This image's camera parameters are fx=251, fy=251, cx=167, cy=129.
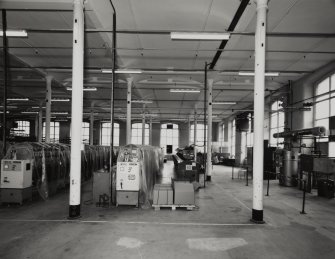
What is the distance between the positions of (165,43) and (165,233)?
21.1ft

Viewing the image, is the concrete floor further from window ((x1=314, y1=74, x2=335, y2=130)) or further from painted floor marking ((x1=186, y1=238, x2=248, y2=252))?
window ((x1=314, y1=74, x2=335, y2=130))

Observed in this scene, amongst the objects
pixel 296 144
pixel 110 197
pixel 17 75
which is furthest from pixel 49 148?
pixel 296 144

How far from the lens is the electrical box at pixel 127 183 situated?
6105 millimetres

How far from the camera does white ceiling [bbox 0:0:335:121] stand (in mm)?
6398

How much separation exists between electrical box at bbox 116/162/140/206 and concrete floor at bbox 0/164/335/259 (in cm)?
23

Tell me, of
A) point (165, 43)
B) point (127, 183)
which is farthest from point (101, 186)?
point (165, 43)

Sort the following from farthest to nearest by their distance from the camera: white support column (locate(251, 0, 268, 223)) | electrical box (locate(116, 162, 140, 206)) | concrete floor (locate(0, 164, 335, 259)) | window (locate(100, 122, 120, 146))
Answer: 1. window (locate(100, 122, 120, 146))
2. electrical box (locate(116, 162, 140, 206))
3. white support column (locate(251, 0, 268, 223))
4. concrete floor (locate(0, 164, 335, 259))

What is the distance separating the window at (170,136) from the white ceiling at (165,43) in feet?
54.1

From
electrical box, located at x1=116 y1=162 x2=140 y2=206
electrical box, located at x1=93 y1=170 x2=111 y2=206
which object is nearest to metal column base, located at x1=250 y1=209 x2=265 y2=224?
electrical box, located at x1=116 y1=162 x2=140 y2=206

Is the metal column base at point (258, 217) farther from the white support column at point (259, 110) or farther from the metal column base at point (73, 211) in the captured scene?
the metal column base at point (73, 211)

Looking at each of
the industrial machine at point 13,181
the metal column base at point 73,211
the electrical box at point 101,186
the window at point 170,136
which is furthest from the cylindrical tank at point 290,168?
the window at point 170,136

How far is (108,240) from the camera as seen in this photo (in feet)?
13.5

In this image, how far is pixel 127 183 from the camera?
6.12m

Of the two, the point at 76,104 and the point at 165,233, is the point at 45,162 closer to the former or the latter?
the point at 76,104
